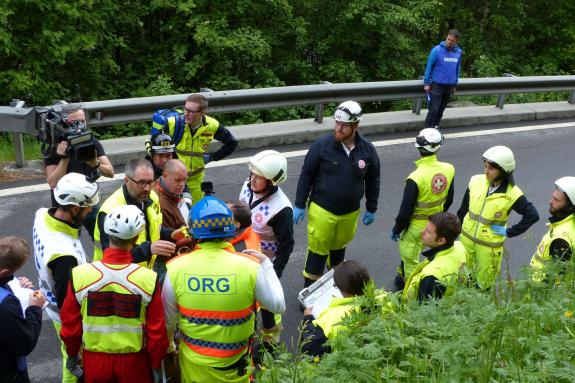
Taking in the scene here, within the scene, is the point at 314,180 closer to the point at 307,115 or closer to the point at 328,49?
Answer: the point at 307,115

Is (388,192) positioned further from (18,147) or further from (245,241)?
(18,147)

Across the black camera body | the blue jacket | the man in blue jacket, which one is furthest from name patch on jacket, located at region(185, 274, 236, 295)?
the blue jacket

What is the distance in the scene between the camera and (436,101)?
1118cm

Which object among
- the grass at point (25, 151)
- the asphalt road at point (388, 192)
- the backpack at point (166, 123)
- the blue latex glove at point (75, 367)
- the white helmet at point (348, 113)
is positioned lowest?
the asphalt road at point (388, 192)

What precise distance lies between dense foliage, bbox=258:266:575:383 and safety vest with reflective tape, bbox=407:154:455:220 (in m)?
2.70

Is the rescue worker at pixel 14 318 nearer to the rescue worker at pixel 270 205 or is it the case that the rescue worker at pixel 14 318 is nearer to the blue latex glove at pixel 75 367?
the blue latex glove at pixel 75 367

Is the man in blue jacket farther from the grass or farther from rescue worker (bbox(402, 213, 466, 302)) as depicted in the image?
rescue worker (bbox(402, 213, 466, 302))

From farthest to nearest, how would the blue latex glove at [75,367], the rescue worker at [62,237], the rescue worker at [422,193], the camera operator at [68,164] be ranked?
the rescue worker at [422,193]
the camera operator at [68,164]
the rescue worker at [62,237]
the blue latex glove at [75,367]

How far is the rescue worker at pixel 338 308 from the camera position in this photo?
156 inches

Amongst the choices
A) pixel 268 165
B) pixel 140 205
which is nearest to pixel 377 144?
pixel 268 165

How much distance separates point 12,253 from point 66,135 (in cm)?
192

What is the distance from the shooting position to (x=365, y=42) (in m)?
15.2

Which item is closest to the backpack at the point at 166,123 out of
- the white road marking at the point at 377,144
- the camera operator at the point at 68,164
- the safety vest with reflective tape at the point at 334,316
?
the camera operator at the point at 68,164

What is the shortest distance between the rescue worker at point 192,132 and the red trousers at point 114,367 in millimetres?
3044
